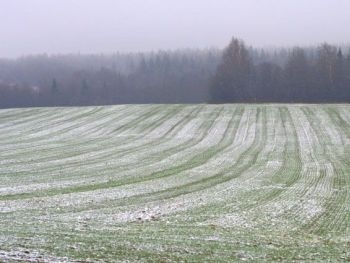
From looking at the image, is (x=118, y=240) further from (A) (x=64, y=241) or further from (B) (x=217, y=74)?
(B) (x=217, y=74)

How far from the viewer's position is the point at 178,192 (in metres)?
28.6

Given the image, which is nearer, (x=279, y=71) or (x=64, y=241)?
(x=64, y=241)

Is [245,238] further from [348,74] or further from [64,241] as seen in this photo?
[348,74]

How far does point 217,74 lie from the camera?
109562mm

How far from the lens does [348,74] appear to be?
103312mm

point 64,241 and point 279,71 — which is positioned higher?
point 279,71

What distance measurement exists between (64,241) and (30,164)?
82.2 feet

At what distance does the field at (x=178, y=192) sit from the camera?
16.0 meters

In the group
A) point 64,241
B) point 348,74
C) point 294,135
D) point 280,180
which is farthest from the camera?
point 348,74

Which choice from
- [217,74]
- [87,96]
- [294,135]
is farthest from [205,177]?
[87,96]

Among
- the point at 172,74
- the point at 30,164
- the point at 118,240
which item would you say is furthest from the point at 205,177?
the point at 172,74

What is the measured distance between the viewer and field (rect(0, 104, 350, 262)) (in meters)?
16.0

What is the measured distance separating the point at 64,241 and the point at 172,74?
182 metres

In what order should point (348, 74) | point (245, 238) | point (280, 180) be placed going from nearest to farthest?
point (245, 238)
point (280, 180)
point (348, 74)
